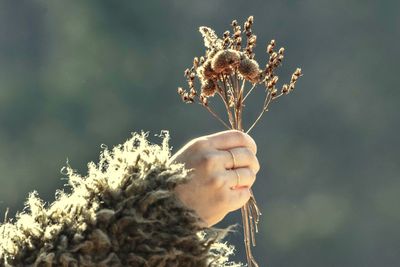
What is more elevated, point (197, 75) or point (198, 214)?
point (197, 75)

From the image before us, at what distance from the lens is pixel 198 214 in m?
1.09

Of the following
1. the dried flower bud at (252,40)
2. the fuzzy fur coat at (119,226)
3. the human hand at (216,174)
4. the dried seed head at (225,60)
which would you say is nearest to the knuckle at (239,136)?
the human hand at (216,174)

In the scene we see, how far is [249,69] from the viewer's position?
1.42m

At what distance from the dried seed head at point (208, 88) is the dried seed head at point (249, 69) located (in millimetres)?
73

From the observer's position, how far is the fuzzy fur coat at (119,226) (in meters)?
1.00

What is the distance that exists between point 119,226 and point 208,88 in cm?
52

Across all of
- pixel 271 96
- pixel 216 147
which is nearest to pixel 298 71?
pixel 271 96

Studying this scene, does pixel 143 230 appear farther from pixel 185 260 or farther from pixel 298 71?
pixel 298 71

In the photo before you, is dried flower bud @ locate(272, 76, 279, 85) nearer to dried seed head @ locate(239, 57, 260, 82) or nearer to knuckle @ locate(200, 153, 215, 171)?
dried seed head @ locate(239, 57, 260, 82)

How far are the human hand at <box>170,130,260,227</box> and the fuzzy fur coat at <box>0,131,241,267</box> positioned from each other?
0.09 feet

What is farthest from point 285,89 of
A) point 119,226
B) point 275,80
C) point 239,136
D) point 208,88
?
point 119,226

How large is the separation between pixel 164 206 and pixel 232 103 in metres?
0.42

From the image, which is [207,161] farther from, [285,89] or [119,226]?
[285,89]

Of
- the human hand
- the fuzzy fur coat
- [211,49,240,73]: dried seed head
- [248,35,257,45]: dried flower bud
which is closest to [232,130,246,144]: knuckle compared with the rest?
the human hand
